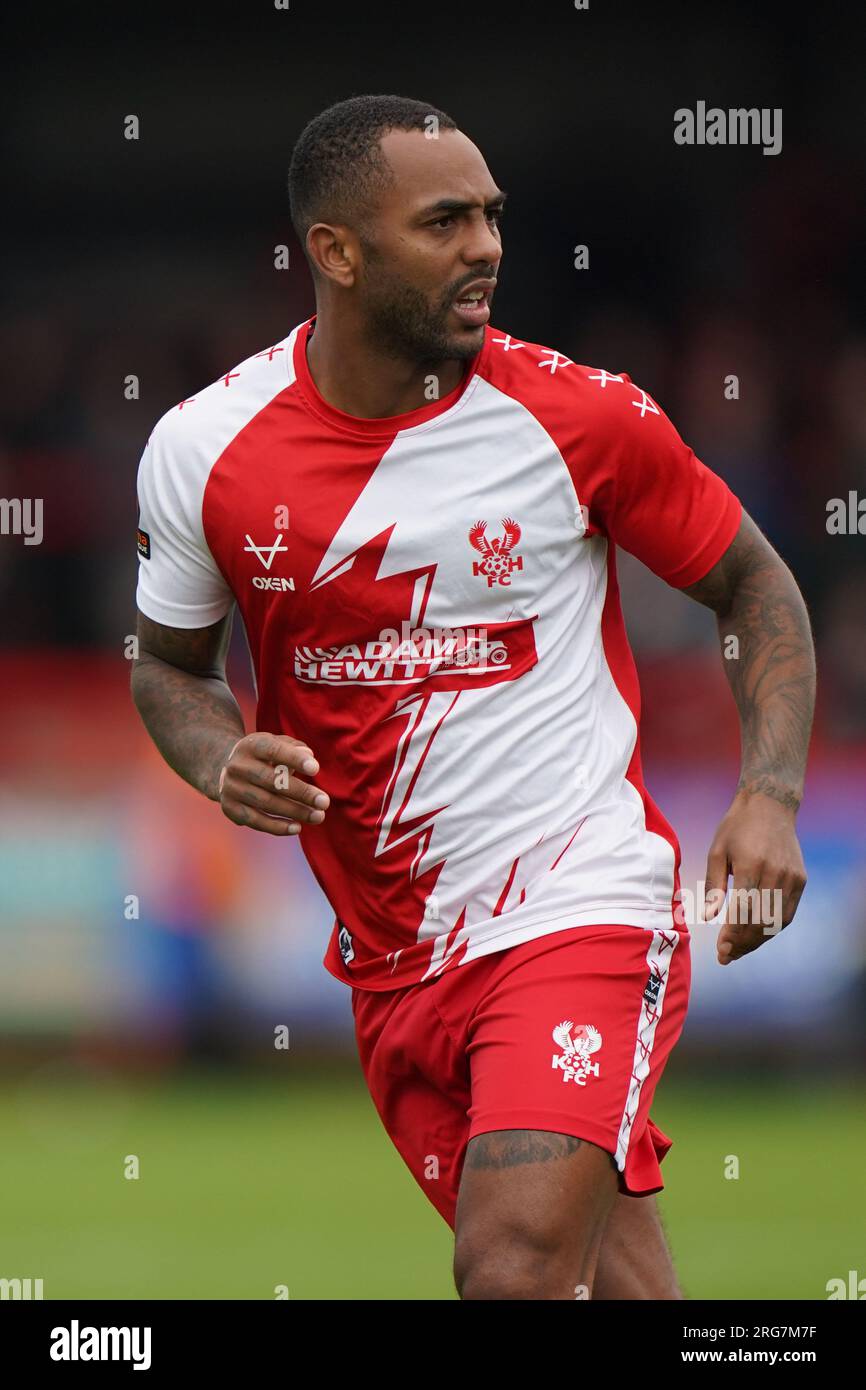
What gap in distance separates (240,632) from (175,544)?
5238 millimetres

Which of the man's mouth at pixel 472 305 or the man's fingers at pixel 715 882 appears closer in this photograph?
the man's fingers at pixel 715 882

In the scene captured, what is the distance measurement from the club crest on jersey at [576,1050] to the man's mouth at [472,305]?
53.3 inches

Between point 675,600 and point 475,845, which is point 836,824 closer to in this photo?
point 675,600

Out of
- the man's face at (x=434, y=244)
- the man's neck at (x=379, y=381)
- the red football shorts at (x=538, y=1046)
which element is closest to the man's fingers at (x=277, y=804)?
the red football shorts at (x=538, y=1046)

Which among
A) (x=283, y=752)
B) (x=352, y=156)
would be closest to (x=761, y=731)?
(x=283, y=752)

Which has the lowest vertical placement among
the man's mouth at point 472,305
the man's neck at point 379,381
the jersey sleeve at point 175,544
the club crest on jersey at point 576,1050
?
the club crest on jersey at point 576,1050

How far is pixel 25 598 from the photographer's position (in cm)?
980

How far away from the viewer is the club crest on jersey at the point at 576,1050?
3.82 m

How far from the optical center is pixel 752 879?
3715 mm

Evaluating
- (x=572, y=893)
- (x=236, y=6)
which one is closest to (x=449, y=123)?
(x=572, y=893)

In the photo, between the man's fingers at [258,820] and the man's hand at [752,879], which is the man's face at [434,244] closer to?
the man's fingers at [258,820]

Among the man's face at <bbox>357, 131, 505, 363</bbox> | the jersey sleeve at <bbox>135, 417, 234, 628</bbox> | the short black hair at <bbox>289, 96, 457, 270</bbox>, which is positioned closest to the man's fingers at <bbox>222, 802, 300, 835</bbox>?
the jersey sleeve at <bbox>135, 417, 234, 628</bbox>

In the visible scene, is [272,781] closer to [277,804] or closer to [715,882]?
[277,804]

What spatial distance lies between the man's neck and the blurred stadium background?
→ 309 centimetres
